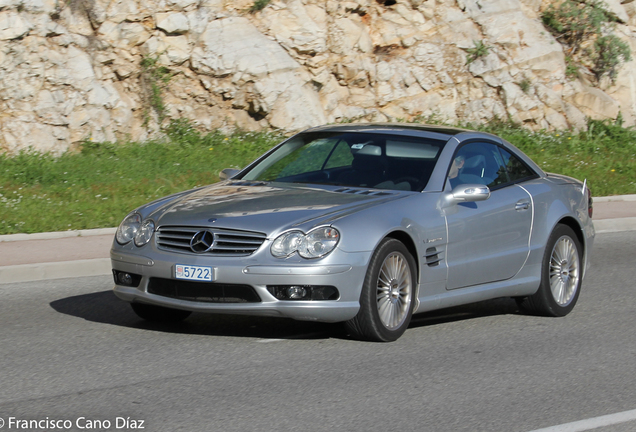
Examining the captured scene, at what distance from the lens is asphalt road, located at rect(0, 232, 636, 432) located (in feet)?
16.8

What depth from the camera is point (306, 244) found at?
6.42m

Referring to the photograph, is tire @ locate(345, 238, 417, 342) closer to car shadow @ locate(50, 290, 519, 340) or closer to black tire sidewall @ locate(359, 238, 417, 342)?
black tire sidewall @ locate(359, 238, 417, 342)

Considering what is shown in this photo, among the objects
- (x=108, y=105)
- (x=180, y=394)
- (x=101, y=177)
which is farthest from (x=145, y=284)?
(x=108, y=105)

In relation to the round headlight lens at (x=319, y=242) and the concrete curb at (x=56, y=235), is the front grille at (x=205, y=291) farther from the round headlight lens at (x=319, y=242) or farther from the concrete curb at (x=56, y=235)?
the concrete curb at (x=56, y=235)

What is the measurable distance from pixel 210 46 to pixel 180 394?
14.7 meters

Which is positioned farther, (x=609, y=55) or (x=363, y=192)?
(x=609, y=55)

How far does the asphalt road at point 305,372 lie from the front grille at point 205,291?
36 centimetres

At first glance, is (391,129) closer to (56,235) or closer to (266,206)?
(266,206)

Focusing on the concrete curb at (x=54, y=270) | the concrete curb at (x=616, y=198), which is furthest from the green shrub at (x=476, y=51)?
the concrete curb at (x=54, y=270)

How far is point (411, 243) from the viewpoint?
22.9ft

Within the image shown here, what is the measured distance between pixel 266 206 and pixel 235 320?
121 cm

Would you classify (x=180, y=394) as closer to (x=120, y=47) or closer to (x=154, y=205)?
(x=154, y=205)

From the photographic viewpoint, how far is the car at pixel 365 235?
6.44 meters

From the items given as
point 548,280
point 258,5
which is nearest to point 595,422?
point 548,280
